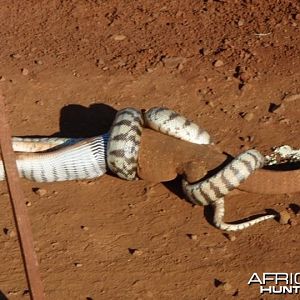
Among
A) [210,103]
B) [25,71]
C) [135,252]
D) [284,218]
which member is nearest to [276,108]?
[210,103]

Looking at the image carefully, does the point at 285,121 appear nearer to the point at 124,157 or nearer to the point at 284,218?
the point at 284,218

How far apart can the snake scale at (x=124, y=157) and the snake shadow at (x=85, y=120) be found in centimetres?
49

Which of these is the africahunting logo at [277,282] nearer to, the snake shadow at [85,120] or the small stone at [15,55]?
the snake shadow at [85,120]

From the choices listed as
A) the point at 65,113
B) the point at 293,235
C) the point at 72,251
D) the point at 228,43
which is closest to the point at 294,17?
the point at 228,43

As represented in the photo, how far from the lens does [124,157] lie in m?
7.77

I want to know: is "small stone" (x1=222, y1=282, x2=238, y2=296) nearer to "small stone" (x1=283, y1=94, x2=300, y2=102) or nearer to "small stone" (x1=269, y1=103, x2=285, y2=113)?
"small stone" (x1=269, y1=103, x2=285, y2=113)

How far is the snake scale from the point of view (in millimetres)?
7406

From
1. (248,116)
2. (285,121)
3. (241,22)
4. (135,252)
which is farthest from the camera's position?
(241,22)

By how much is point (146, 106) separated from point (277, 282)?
10.6 feet

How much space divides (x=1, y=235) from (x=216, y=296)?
221cm

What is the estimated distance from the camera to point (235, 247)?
276 inches

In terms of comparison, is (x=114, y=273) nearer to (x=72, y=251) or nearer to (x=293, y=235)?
(x=72, y=251)

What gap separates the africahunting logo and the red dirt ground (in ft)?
0.25

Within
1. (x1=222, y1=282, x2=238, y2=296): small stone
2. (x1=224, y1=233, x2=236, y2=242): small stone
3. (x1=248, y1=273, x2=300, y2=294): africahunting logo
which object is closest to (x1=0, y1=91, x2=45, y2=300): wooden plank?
(x1=222, y1=282, x2=238, y2=296): small stone
